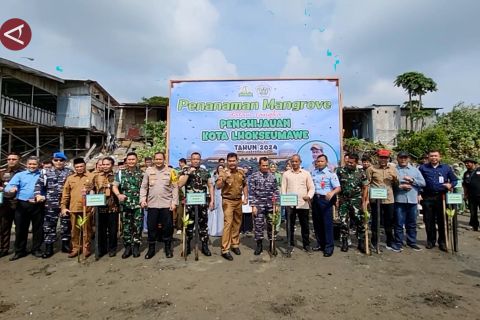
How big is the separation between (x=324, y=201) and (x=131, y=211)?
10.5 feet

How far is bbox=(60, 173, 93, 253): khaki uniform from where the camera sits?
488 cm

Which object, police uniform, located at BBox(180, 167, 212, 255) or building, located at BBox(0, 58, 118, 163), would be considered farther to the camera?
building, located at BBox(0, 58, 118, 163)

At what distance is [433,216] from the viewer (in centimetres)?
533

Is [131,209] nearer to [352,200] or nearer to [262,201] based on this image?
[262,201]

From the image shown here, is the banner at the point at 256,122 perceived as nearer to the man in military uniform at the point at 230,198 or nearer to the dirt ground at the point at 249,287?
the man in military uniform at the point at 230,198

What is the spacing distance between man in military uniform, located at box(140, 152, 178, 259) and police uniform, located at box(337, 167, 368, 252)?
2854 mm

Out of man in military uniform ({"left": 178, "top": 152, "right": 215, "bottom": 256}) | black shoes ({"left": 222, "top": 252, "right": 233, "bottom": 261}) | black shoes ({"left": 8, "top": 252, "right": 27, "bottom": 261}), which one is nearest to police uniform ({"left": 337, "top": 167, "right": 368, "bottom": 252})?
black shoes ({"left": 222, "top": 252, "right": 233, "bottom": 261})

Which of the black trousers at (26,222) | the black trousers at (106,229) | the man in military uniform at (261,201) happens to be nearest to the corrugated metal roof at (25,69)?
the black trousers at (26,222)

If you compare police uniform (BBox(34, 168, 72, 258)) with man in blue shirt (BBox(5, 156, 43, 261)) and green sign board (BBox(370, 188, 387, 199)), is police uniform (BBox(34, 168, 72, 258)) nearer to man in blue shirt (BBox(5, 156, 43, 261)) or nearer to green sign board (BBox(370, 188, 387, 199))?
man in blue shirt (BBox(5, 156, 43, 261))

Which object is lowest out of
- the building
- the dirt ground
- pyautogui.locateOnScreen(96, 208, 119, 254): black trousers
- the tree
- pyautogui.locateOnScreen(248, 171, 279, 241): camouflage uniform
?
the dirt ground

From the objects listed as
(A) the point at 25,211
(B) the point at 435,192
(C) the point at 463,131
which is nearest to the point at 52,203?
A: (A) the point at 25,211

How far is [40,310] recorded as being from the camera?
3.17m

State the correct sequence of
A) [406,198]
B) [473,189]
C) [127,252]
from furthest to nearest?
[473,189] < [406,198] < [127,252]

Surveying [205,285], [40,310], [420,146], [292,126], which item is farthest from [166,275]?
[420,146]
